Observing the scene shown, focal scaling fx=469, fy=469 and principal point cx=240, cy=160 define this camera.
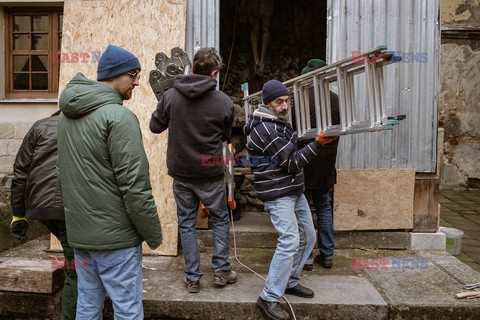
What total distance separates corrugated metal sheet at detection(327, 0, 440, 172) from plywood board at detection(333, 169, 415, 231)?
0.49 feet

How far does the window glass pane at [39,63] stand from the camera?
23.4 ft

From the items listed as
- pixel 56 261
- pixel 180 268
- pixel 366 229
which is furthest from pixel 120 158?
pixel 366 229

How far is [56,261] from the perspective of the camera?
4121 millimetres

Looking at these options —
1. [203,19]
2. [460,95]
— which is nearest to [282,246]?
[203,19]

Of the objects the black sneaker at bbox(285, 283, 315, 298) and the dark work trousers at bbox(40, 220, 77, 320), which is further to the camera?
the black sneaker at bbox(285, 283, 315, 298)

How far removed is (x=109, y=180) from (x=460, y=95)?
422 inches

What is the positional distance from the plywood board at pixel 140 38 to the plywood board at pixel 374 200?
6.35ft

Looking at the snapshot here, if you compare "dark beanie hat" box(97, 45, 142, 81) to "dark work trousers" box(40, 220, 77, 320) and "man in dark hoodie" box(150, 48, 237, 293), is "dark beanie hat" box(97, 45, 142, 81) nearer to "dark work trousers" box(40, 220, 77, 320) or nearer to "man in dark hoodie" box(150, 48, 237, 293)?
"man in dark hoodie" box(150, 48, 237, 293)

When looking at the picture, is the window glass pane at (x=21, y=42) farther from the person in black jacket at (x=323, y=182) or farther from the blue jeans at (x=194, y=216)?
the person in black jacket at (x=323, y=182)

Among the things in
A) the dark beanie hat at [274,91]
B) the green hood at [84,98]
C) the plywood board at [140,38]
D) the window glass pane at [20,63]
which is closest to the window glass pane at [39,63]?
the window glass pane at [20,63]

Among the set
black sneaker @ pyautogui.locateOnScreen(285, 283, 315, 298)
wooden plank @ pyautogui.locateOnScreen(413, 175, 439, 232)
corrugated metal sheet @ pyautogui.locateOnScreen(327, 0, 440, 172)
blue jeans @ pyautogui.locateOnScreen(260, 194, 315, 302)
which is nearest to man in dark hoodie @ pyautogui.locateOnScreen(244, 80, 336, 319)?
blue jeans @ pyautogui.locateOnScreen(260, 194, 315, 302)

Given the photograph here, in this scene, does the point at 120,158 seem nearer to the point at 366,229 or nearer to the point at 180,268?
the point at 180,268

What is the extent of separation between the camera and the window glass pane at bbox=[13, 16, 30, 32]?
708 cm

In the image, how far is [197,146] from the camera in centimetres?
385
